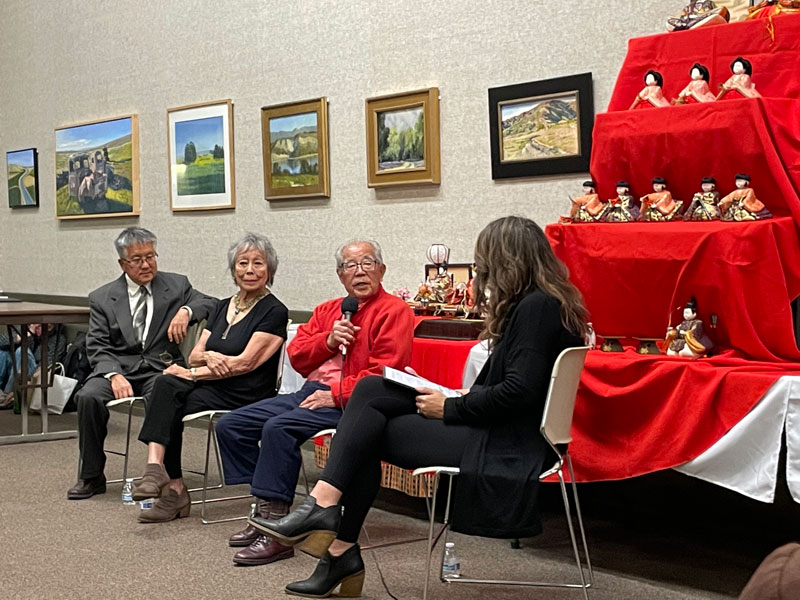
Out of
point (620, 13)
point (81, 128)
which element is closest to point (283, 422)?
point (620, 13)

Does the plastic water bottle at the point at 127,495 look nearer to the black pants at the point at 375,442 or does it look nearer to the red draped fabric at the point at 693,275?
the black pants at the point at 375,442

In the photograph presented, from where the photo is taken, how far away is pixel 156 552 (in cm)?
432

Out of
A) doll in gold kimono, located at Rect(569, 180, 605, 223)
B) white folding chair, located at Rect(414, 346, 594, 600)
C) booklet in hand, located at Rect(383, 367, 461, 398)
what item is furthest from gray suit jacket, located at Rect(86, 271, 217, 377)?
white folding chair, located at Rect(414, 346, 594, 600)

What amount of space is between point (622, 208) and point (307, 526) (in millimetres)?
1648

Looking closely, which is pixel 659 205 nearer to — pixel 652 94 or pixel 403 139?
pixel 652 94

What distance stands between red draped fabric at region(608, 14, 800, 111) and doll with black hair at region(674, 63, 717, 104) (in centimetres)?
11

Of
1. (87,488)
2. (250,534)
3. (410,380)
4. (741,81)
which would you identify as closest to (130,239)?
(87,488)

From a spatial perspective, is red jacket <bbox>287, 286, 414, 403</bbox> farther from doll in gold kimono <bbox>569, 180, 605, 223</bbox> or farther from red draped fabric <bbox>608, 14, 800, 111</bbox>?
red draped fabric <bbox>608, 14, 800, 111</bbox>

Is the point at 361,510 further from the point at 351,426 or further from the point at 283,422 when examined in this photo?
the point at 283,422

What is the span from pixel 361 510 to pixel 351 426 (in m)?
0.29

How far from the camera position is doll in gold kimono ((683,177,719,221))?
154 inches

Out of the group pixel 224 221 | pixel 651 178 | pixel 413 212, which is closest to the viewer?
pixel 651 178

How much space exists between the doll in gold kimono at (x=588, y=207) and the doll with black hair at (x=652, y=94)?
0.35m

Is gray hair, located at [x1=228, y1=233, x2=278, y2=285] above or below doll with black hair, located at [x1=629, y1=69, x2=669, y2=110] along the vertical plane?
below
